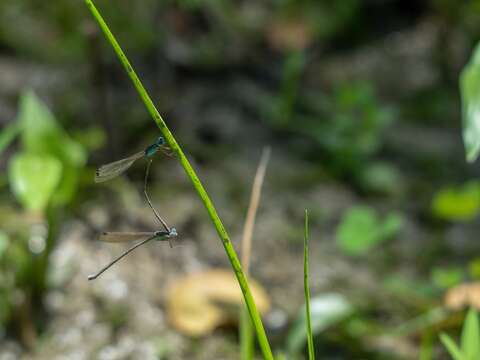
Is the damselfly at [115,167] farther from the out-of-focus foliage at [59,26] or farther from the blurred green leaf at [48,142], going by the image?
the out-of-focus foliage at [59,26]

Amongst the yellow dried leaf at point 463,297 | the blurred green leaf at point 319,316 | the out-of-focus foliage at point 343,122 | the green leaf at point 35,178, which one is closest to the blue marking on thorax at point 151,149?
the green leaf at point 35,178

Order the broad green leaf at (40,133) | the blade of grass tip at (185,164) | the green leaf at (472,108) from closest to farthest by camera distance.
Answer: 1. the blade of grass tip at (185,164)
2. the green leaf at (472,108)
3. the broad green leaf at (40,133)

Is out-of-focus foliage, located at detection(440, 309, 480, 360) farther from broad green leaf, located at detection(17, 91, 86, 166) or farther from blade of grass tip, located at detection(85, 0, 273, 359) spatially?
broad green leaf, located at detection(17, 91, 86, 166)

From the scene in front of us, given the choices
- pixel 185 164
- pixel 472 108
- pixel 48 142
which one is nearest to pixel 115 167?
pixel 185 164

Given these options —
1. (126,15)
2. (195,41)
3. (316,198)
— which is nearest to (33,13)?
(126,15)

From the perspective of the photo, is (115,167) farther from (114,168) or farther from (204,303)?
(204,303)

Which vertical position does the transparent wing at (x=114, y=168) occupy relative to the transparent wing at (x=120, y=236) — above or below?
above

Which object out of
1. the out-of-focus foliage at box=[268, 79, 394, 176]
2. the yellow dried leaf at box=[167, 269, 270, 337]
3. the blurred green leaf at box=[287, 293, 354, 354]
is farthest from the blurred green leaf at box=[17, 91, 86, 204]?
the out-of-focus foliage at box=[268, 79, 394, 176]
